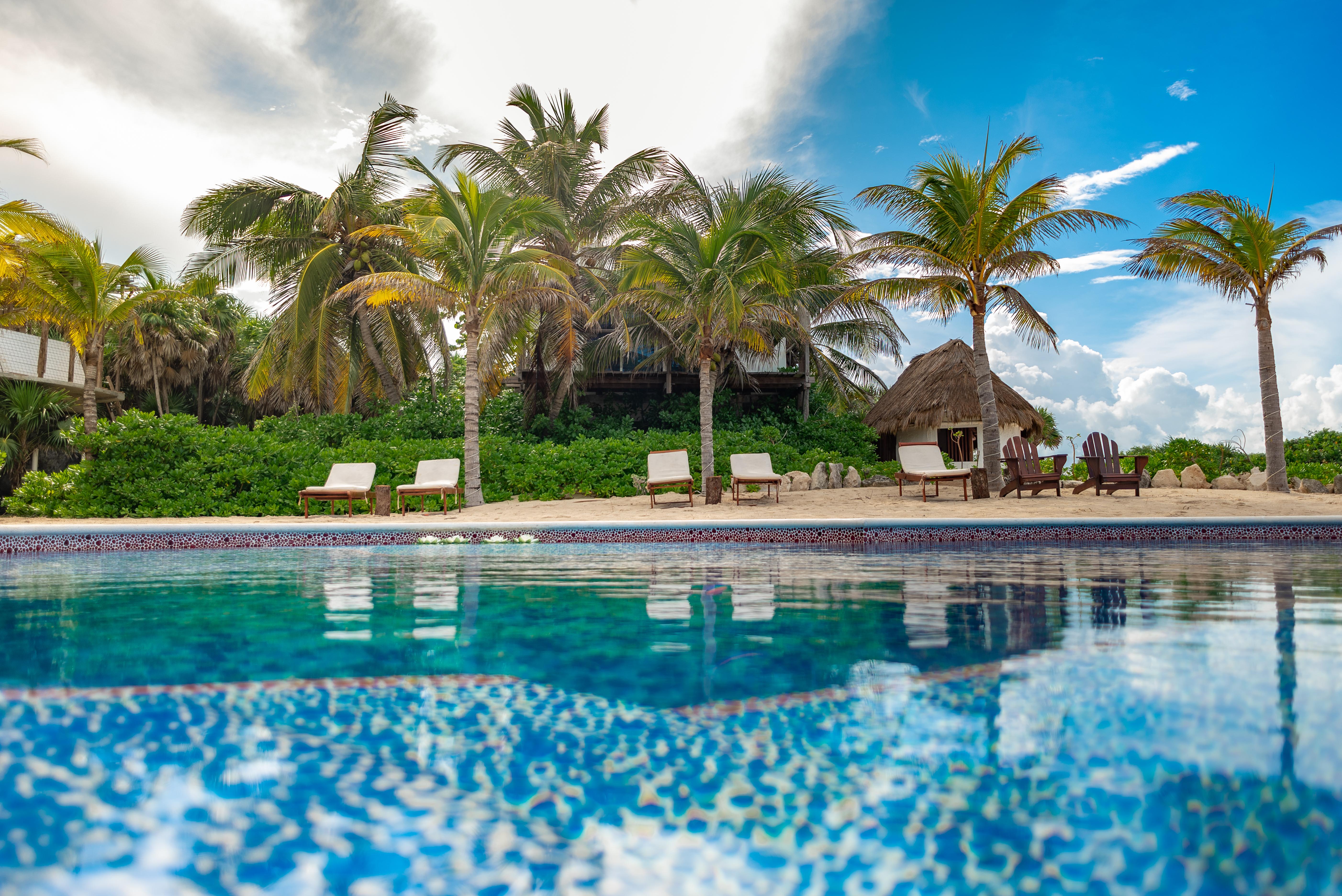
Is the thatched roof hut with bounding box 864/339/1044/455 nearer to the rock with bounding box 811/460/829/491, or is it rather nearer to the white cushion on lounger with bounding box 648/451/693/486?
the rock with bounding box 811/460/829/491

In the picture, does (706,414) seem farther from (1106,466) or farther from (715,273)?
(1106,466)

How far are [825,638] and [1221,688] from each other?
52.4 inches

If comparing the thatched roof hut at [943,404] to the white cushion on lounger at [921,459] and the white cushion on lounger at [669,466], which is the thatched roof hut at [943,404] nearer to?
the white cushion on lounger at [921,459]

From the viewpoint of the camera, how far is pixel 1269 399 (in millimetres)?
13828

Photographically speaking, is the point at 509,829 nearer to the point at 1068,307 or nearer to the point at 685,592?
the point at 685,592

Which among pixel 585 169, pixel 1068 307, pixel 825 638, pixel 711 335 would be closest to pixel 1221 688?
pixel 825 638

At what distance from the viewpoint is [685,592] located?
4.42 meters

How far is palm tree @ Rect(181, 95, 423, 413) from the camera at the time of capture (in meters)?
16.8

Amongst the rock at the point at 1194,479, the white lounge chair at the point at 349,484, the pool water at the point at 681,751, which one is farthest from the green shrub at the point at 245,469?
the rock at the point at 1194,479

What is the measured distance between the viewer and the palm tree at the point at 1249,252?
13.5m

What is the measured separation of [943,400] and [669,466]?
10.7 meters

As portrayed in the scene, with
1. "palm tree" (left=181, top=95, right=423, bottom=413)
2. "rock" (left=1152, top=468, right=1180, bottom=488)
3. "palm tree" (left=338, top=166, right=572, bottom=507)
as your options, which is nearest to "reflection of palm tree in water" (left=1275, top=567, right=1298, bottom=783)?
"palm tree" (left=338, top=166, right=572, bottom=507)

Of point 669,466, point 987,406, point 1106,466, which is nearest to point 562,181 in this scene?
point 669,466

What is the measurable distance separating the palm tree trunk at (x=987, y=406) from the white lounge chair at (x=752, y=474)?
12.7 ft
